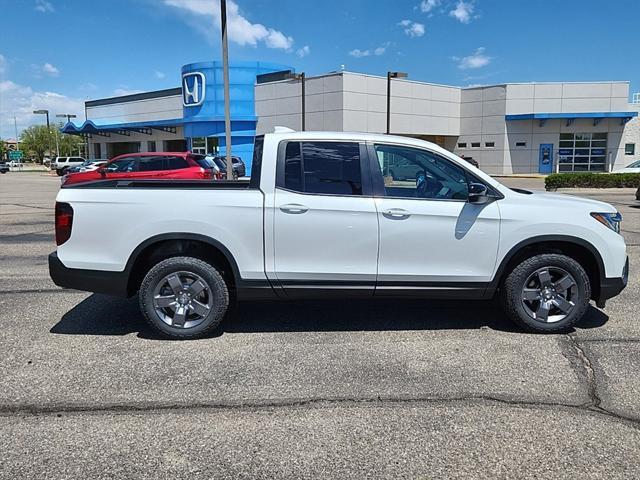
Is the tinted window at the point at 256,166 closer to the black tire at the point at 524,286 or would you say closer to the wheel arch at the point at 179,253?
the wheel arch at the point at 179,253

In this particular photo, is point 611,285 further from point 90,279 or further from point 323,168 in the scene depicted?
point 90,279

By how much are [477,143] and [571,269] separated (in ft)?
130

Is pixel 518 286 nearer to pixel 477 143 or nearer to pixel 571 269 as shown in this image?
pixel 571 269

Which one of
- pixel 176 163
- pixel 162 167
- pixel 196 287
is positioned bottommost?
pixel 196 287

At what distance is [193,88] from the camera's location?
4006 cm

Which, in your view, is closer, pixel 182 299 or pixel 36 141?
pixel 182 299

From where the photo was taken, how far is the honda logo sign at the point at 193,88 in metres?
39.5

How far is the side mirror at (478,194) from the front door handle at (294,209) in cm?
144

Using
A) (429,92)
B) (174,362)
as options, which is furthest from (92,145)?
(174,362)

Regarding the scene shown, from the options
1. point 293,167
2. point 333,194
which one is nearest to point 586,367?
point 333,194

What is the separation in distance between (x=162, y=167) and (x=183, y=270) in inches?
560

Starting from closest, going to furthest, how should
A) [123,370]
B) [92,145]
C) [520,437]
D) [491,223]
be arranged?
[520,437] < [123,370] < [491,223] < [92,145]

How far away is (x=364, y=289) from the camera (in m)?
4.85

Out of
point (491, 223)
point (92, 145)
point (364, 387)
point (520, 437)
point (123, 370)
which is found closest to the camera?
point (520, 437)
